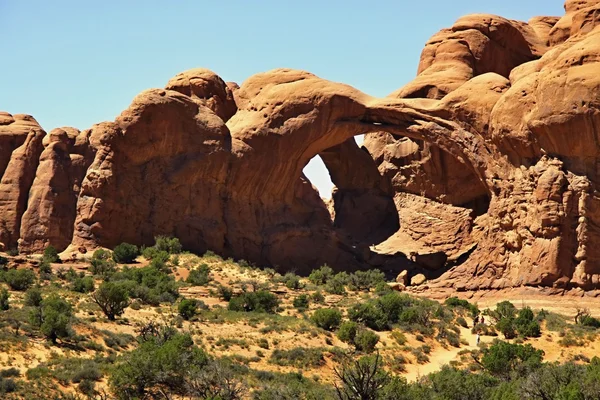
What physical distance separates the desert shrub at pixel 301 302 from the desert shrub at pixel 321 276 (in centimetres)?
518

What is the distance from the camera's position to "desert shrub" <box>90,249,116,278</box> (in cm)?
4572

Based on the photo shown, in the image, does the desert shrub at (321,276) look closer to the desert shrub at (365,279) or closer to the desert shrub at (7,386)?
the desert shrub at (365,279)

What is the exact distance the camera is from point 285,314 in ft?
140

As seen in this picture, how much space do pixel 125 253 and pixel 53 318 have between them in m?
14.9

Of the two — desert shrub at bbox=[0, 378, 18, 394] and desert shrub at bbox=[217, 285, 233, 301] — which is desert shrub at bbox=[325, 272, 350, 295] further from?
desert shrub at bbox=[0, 378, 18, 394]

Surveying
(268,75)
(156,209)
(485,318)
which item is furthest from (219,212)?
(485,318)

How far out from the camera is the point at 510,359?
34.7 meters

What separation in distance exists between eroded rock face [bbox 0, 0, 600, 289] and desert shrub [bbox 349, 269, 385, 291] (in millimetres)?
2181

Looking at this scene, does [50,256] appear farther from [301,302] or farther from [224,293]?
[301,302]

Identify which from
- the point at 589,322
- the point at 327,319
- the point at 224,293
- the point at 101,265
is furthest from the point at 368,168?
the point at 327,319

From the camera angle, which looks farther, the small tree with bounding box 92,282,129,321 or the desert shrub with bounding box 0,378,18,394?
the small tree with bounding box 92,282,129,321

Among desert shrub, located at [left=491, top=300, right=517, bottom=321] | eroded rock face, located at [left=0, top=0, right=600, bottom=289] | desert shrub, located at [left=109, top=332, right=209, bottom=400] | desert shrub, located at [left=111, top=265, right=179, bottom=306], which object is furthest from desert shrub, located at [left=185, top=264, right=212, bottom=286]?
desert shrub, located at [left=109, top=332, right=209, bottom=400]

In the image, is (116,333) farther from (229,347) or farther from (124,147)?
(124,147)

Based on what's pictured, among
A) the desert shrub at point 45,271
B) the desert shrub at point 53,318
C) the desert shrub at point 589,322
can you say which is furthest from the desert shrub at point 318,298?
the desert shrub at point 53,318
